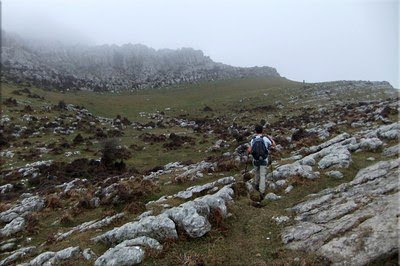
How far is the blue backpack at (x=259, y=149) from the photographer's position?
1700cm

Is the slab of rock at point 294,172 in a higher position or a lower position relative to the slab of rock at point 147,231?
higher

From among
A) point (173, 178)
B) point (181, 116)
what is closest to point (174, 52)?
point (181, 116)

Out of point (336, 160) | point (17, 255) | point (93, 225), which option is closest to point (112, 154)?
point (93, 225)

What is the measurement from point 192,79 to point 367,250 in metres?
116

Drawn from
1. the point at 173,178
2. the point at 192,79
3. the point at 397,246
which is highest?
the point at 192,79

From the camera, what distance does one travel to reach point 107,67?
12481 centimetres

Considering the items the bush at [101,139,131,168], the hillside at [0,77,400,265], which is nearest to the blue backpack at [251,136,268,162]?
the hillside at [0,77,400,265]

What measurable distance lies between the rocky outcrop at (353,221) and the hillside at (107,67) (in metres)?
88.3

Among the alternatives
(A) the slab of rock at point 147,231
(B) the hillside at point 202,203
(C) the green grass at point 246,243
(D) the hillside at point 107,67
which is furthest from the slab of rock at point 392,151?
(D) the hillside at point 107,67

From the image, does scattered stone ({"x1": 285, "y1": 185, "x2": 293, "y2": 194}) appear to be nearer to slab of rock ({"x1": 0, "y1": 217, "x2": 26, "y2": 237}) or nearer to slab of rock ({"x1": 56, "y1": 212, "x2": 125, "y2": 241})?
slab of rock ({"x1": 56, "y1": 212, "x2": 125, "y2": 241})

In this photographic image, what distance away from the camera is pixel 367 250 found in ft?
34.0

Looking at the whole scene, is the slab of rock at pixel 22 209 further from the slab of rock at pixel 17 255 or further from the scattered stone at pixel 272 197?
the scattered stone at pixel 272 197

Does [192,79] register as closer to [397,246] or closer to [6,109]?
[6,109]

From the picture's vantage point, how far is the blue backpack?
1700 cm
